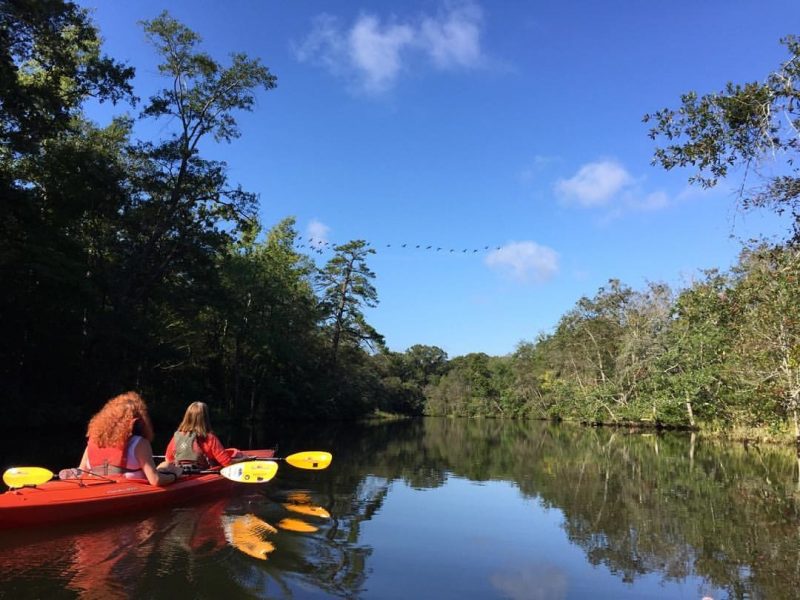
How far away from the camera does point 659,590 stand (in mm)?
5305

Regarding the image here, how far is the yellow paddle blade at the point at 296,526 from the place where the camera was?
6781 mm

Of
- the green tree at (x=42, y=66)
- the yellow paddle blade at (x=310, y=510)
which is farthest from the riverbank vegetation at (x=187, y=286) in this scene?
the yellow paddle blade at (x=310, y=510)

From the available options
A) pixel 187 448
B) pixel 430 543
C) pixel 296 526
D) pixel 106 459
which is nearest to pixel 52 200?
pixel 187 448

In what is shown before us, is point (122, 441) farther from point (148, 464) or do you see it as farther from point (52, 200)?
point (52, 200)

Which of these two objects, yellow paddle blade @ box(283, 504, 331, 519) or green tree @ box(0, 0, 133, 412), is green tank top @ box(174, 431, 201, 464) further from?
green tree @ box(0, 0, 133, 412)

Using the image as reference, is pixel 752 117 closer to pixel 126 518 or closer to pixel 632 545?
pixel 632 545

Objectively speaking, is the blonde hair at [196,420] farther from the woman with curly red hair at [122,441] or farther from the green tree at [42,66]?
the green tree at [42,66]

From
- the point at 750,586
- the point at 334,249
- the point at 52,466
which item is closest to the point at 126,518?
the point at 52,466

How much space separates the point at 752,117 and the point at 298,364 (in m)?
34.3

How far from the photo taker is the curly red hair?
6.58 m

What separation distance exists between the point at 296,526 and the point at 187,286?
18.5 metres

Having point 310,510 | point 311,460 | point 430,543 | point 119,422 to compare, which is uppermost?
point 119,422

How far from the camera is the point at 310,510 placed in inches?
312

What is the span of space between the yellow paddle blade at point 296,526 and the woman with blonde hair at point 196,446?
78.3 inches
